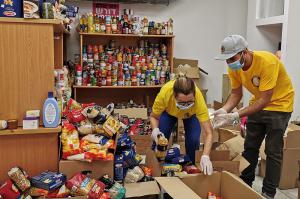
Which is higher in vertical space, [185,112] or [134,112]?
[185,112]

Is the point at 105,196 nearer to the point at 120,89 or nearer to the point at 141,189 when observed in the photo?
the point at 141,189

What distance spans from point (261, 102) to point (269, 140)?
369 mm

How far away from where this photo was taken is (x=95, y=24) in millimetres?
4098

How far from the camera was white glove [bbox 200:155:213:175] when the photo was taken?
2059mm

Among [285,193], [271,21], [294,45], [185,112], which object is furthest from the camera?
[271,21]

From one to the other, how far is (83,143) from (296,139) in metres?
1.91

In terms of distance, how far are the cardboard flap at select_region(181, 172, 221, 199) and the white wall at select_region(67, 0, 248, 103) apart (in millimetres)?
2987

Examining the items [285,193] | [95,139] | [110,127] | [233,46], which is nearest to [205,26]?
[233,46]

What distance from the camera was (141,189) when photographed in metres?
2.04

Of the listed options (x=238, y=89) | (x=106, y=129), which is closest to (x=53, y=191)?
(x=106, y=129)

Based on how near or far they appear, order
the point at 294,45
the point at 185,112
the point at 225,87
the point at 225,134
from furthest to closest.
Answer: the point at 225,87 → the point at 294,45 → the point at 225,134 → the point at 185,112

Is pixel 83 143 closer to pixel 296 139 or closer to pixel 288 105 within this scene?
pixel 288 105

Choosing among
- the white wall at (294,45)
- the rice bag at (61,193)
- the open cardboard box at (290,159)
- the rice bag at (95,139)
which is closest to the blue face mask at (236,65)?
the open cardboard box at (290,159)

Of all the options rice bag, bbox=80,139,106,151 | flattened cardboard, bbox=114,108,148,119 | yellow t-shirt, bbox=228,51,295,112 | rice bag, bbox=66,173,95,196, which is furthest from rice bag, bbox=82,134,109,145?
flattened cardboard, bbox=114,108,148,119
